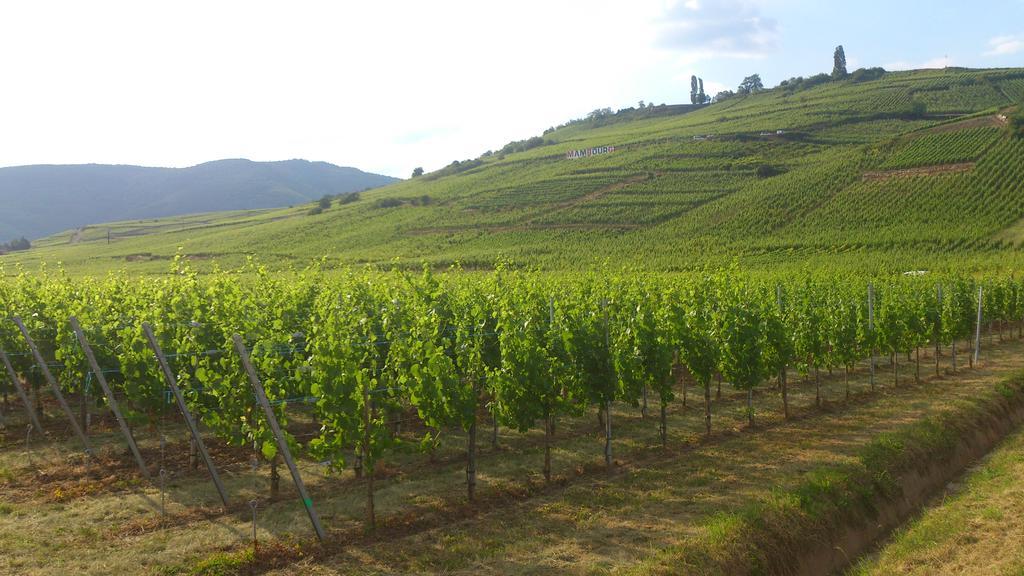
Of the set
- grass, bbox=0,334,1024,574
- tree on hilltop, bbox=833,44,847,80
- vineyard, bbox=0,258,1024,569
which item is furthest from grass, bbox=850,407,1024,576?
tree on hilltop, bbox=833,44,847,80

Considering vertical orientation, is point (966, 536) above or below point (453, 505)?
below

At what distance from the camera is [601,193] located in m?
89.8

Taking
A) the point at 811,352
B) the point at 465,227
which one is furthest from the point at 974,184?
the point at 811,352

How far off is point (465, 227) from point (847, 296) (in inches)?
2448

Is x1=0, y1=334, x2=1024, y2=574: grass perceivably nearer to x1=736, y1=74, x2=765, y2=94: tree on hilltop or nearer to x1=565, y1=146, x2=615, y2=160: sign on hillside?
x1=565, y1=146, x2=615, y2=160: sign on hillside

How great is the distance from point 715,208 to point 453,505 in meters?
70.9

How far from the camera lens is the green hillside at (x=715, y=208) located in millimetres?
62406

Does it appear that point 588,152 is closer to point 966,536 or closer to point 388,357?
point 388,357

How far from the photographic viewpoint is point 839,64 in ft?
554

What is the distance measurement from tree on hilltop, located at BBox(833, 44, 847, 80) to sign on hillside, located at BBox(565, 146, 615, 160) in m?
76.3

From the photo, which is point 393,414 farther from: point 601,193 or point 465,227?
point 601,193

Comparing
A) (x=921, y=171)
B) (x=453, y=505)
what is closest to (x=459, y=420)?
(x=453, y=505)

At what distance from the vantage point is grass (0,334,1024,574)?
9.11 m

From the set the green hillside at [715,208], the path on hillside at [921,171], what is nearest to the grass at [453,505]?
the green hillside at [715,208]
